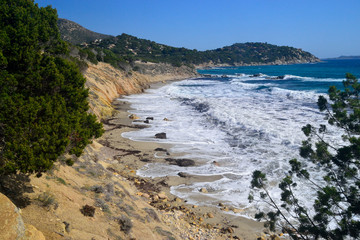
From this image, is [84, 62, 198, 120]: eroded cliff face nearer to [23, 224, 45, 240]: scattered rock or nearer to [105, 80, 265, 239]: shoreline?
[105, 80, 265, 239]: shoreline

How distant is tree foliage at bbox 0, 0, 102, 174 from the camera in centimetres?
584

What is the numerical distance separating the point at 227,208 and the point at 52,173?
262 inches

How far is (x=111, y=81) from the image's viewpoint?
38.8m

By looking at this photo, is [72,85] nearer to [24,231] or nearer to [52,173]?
[52,173]

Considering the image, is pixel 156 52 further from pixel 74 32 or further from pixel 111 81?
pixel 111 81

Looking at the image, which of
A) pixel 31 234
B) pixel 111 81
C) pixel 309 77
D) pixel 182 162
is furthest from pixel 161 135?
pixel 309 77

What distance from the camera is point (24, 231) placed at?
470cm

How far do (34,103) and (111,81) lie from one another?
33.3 meters

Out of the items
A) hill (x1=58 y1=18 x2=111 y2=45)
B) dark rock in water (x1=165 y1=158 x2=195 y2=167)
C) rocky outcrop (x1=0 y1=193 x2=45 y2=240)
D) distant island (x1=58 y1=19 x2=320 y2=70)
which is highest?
hill (x1=58 y1=18 x2=111 y2=45)

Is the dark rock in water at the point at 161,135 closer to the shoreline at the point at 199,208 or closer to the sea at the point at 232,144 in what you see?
the sea at the point at 232,144

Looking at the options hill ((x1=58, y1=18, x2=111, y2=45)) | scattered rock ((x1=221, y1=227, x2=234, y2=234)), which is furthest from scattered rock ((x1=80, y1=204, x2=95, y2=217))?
hill ((x1=58, y1=18, x2=111, y2=45))

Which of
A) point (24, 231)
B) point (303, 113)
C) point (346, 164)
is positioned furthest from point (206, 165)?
point (303, 113)

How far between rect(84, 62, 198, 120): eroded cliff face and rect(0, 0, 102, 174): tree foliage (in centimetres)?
382

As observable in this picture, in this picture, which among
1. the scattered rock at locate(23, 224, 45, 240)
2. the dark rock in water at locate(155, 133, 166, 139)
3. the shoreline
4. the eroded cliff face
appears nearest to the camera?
the scattered rock at locate(23, 224, 45, 240)
